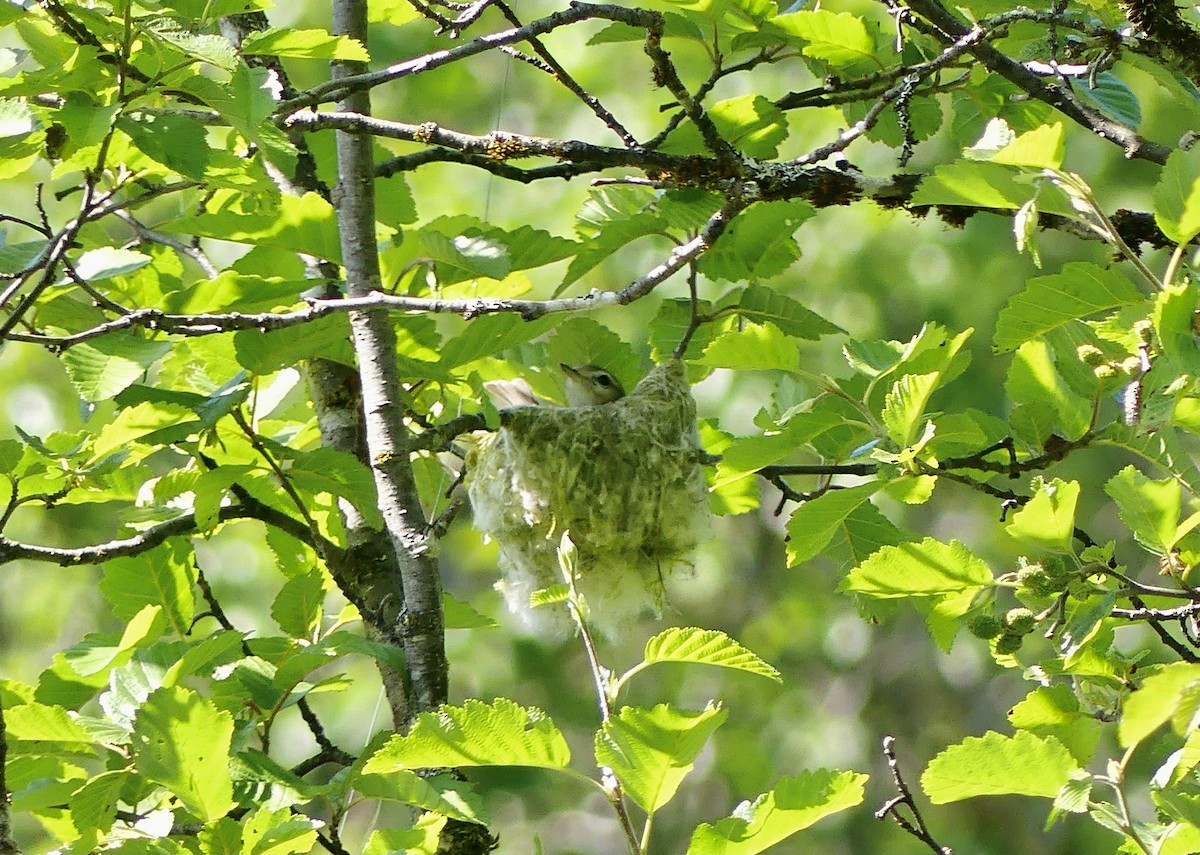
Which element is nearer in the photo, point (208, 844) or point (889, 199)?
point (208, 844)

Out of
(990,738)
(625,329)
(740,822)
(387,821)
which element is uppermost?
(990,738)

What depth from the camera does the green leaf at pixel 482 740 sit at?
156cm

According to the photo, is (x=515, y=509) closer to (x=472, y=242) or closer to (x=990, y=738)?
(x=472, y=242)

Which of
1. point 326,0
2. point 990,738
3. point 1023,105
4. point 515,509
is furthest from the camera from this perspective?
point 326,0

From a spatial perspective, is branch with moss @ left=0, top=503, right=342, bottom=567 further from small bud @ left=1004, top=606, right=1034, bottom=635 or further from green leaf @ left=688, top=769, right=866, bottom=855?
small bud @ left=1004, top=606, right=1034, bottom=635

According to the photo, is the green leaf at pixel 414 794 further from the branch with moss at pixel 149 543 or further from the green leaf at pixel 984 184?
the green leaf at pixel 984 184

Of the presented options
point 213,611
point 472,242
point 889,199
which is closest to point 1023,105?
point 889,199

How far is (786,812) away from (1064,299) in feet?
2.46

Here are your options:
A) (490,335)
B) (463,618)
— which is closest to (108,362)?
(490,335)

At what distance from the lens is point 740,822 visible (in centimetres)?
155

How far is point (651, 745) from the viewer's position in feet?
4.93

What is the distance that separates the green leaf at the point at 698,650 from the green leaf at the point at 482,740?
18cm

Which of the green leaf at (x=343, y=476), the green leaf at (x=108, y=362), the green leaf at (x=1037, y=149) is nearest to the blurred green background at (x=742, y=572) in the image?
the green leaf at (x=343, y=476)

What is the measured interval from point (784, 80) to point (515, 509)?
21.1 ft
